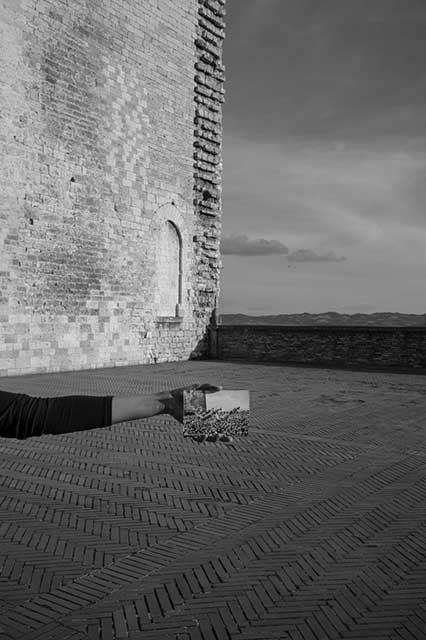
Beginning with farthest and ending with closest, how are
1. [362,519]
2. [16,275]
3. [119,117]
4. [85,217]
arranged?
[119,117] → [85,217] → [16,275] → [362,519]

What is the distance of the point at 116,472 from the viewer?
6.22 metres

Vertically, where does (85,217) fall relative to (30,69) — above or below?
below

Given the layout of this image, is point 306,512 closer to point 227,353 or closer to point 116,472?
point 116,472

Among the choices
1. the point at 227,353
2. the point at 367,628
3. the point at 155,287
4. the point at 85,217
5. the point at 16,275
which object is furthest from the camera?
the point at 227,353

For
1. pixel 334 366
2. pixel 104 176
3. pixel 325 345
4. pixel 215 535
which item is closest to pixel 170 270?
pixel 104 176

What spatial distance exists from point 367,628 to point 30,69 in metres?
14.9

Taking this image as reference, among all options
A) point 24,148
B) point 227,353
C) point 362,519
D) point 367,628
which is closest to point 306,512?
point 362,519

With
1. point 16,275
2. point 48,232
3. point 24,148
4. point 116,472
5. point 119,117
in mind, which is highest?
point 119,117

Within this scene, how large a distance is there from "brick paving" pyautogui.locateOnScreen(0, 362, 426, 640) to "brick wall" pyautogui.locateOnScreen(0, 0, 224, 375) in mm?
7976

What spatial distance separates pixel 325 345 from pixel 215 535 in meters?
16.0

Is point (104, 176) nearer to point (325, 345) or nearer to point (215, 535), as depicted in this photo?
point (325, 345)

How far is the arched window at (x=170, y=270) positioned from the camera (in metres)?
19.7

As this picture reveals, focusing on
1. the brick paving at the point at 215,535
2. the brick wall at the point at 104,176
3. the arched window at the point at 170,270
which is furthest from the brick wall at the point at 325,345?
the brick paving at the point at 215,535

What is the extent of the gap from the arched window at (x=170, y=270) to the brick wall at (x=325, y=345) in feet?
7.31
